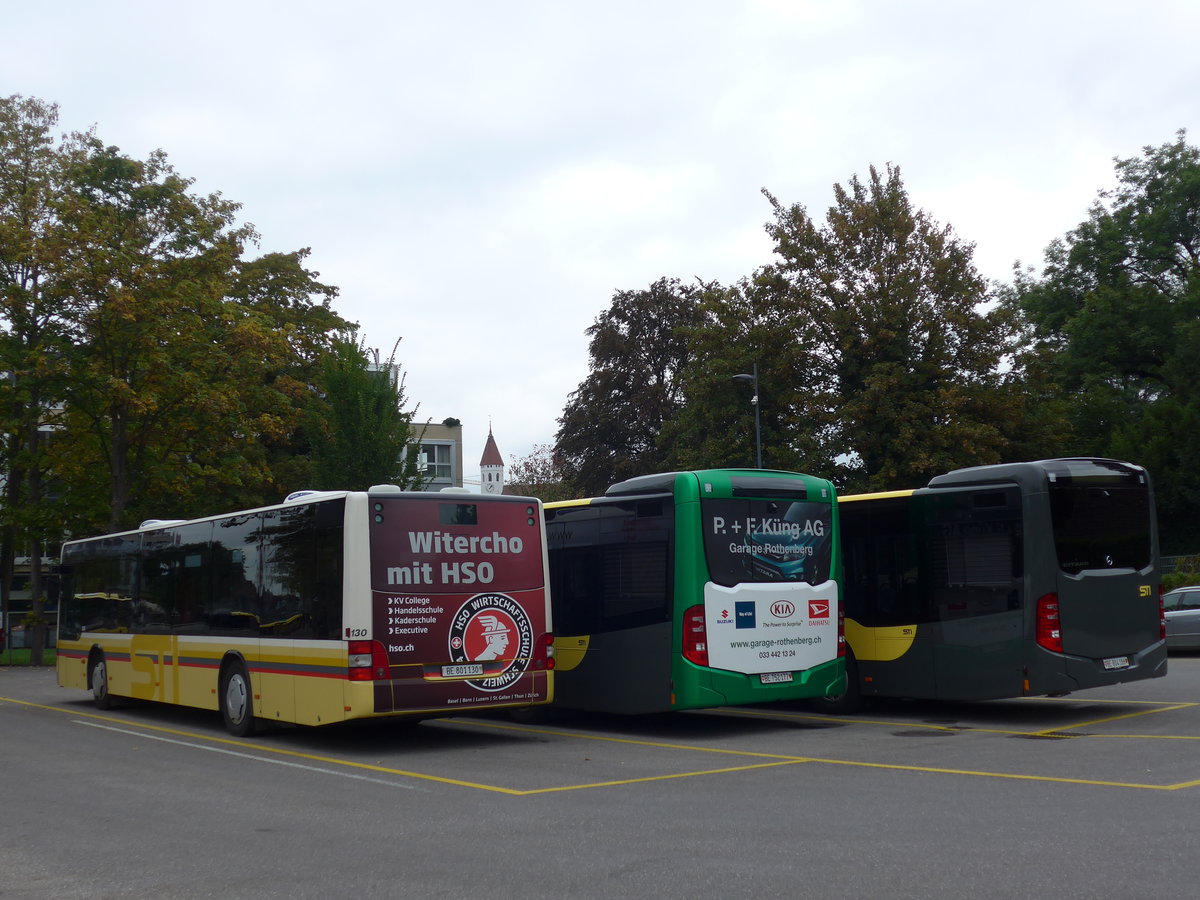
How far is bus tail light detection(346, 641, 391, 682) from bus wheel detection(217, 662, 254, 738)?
8.48 feet

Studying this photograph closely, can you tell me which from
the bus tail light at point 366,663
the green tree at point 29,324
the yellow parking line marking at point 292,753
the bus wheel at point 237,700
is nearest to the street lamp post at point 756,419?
the green tree at point 29,324

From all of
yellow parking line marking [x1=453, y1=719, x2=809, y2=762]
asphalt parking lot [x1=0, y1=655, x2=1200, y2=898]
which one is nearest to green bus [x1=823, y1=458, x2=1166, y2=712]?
asphalt parking lot [x1=0, y1=655, x2=1200, y2=898]

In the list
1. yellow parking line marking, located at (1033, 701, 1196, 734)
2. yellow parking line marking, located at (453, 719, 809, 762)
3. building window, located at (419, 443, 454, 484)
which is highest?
building window, located at (419, 443, 454, 484)

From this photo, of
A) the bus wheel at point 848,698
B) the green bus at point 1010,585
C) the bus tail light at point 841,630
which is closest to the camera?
the green bus at point 1010,585

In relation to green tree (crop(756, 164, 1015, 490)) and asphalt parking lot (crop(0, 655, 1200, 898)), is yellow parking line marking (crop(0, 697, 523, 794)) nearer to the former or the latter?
asphalt parking lot (crop(0, 655, 1200, 898))

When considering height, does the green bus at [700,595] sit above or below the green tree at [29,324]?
below

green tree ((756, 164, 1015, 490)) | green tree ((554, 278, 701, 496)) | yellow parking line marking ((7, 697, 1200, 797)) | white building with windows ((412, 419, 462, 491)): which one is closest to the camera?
yellow parking line marking ((7, 697, 1200, 797))

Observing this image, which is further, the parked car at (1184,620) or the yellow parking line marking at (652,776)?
the parked car at (1184,620)

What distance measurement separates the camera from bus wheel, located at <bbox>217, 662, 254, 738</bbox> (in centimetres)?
1432

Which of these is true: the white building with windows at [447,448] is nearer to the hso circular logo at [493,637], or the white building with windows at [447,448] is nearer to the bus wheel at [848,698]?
the bus wheel at [848,698]

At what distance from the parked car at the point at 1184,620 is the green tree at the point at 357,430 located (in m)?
19.5

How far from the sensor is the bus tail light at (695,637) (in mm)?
13328

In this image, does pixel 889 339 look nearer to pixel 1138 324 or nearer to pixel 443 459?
pixel 1138 324

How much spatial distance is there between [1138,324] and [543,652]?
144 ft
